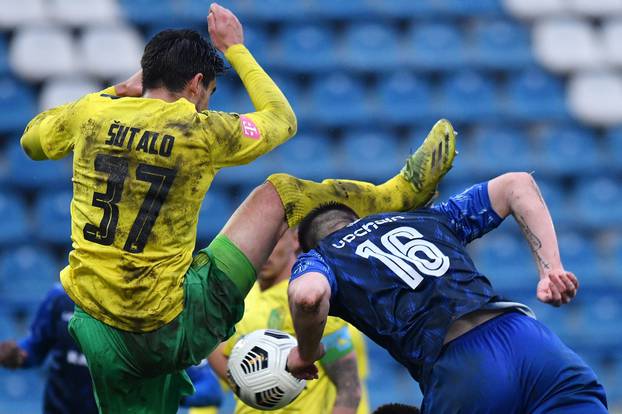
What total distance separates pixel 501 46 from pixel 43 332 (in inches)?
285

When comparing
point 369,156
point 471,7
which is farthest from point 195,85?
point 471,7

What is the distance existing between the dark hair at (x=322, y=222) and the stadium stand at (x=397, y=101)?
5613mm

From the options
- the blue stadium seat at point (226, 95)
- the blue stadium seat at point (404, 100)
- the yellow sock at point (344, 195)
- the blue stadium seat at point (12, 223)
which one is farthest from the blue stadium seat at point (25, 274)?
the yellow sock at point (344, 195)

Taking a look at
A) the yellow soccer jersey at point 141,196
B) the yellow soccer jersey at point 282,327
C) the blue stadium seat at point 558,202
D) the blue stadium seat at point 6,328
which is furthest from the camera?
the blue stadium seat at point 558,202

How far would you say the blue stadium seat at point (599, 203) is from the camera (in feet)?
36.2

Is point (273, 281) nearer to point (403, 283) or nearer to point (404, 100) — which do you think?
point (403, 283)

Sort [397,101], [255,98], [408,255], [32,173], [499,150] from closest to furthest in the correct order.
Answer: [408,255]
[255,98]
[32,173]
[499,150]
[397,101]

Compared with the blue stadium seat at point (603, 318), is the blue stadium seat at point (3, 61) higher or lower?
higher

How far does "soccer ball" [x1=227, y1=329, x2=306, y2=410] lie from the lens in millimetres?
4254

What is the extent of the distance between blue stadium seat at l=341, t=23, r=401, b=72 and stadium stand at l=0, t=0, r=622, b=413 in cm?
2

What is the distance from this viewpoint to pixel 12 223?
10.3 metres

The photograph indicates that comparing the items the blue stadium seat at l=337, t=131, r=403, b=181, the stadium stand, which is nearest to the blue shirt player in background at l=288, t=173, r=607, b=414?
the stadium stand

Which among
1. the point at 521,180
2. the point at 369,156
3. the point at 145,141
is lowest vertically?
the point at 369,156

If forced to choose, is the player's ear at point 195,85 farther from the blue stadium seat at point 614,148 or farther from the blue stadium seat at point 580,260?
the blue stadium seat at point 614,148
